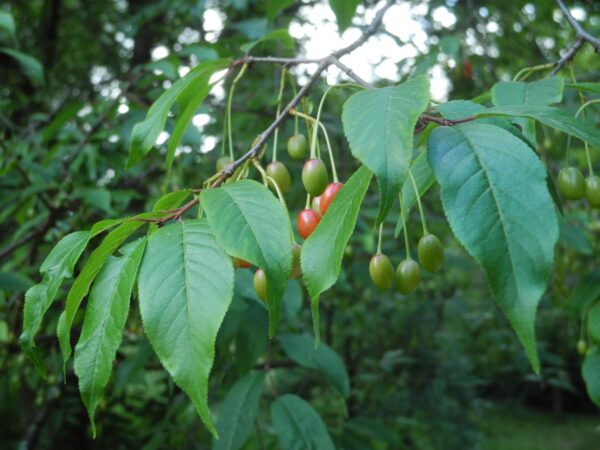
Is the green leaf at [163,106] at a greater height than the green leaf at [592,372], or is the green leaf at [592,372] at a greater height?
the green leaf at [163,106]

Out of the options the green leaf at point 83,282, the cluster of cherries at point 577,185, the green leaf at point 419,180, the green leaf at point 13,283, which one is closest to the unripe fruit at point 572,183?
the cluster of cherries at point 577,185

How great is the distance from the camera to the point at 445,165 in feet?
2.29

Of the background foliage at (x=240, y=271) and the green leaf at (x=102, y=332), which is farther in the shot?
the background foliage at (x=240, y=271)

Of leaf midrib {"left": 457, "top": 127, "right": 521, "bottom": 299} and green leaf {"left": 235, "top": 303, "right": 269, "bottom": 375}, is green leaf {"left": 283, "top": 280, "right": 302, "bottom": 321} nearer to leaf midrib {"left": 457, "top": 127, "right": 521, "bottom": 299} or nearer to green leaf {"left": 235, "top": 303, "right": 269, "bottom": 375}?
green leaf {"left": 235, "top": 303, "right": 269, "bottom": 375}

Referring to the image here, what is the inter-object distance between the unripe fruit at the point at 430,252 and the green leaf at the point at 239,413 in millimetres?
948

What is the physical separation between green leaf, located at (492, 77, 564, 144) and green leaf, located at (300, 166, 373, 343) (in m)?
0.46

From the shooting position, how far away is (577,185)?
1.06 m

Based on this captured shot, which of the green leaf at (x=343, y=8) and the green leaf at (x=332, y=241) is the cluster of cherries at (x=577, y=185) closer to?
the green leaf at (x=332, y=241)

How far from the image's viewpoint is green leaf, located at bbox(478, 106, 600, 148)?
0.73m

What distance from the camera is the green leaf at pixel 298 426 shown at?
1.57 metres

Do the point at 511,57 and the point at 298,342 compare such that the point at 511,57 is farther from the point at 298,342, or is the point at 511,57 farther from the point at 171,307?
the point at 171,307

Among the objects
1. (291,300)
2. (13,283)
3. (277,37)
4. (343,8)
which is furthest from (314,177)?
(13,283)

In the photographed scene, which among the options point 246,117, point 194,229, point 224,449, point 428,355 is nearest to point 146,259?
point 194,229

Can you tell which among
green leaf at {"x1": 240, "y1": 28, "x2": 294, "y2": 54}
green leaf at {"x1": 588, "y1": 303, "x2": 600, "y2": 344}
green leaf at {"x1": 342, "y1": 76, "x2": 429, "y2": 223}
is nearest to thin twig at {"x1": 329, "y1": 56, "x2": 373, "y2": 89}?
green leaf at {"x1": 342, "y1": 76, "x2": 429, "y2": 223}
